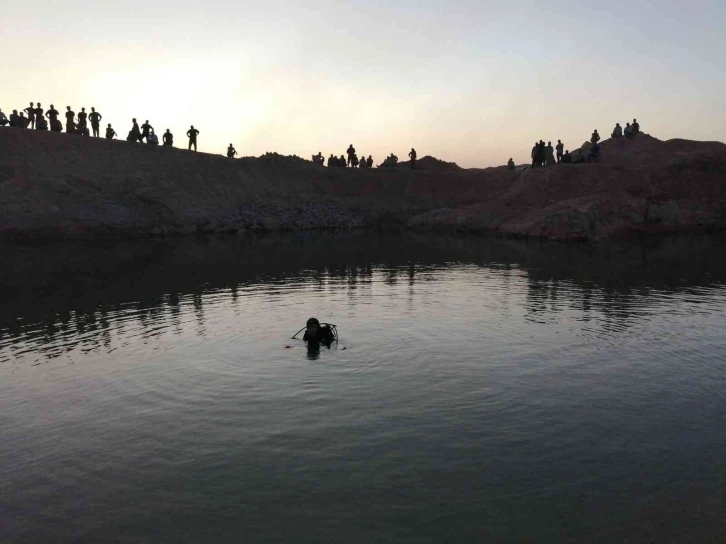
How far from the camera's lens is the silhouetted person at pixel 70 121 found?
68688 millimetres

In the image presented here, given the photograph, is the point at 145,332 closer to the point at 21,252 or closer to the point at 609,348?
the point at 609,348

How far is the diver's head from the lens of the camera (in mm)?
18484

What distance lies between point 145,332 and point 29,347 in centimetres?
377

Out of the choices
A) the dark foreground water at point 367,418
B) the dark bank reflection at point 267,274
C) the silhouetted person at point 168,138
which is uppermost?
the silhouetted person at point 168,138

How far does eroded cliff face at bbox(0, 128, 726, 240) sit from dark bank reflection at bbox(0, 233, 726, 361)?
22.5ft

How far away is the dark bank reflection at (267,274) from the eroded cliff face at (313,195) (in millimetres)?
6865

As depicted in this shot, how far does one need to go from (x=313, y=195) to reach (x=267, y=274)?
152 feet

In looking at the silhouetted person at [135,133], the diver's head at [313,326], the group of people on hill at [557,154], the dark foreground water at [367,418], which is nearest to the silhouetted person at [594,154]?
the group of people on hill at [557,154]

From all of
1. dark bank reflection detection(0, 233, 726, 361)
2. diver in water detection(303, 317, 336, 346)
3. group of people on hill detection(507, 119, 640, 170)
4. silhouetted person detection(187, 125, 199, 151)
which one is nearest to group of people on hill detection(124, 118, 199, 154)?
silhouetted person detection(187, 125, 199, 151)

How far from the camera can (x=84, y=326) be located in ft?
75.5

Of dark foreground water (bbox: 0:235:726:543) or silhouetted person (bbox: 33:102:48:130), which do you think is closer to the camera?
dark foreground water (bbox: 0:235:726:543)

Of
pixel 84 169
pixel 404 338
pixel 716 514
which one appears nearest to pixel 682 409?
pixel 716 514

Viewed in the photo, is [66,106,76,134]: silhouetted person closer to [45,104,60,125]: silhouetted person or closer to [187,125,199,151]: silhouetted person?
[45,104,60,125]: silhouetted person

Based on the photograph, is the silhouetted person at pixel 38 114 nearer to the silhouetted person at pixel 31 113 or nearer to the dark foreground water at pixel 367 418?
the silhouetted person at pixel 31 113
